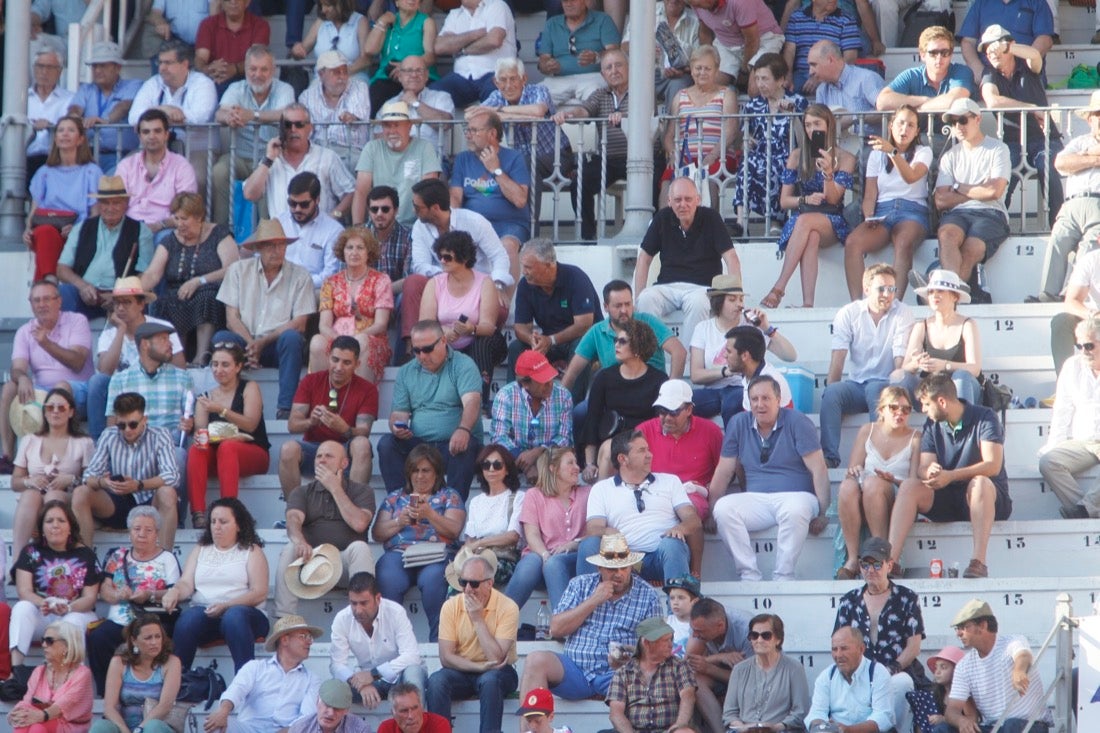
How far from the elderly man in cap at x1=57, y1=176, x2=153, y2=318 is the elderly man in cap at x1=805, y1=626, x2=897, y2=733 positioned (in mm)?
5368

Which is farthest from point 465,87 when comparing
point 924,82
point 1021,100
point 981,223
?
point 981,223

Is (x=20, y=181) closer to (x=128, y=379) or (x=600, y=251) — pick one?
(x=128, y=379)

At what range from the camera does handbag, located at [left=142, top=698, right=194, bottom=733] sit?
34.6 ft

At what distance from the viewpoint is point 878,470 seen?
1077 cm

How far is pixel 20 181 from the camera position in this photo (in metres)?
14.3

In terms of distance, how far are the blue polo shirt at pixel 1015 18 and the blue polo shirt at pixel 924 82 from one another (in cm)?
63

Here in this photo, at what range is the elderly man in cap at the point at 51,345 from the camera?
41.7ft

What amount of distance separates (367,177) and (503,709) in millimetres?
4168

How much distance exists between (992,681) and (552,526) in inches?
94.4

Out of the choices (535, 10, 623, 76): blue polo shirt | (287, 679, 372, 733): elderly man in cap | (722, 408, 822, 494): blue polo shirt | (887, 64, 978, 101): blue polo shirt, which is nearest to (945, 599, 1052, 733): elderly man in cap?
(722, 408, 822, 494): blue polo shirt

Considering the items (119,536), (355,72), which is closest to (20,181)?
(355,72)

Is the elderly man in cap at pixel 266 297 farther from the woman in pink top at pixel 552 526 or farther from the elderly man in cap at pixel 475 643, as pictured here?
the elderly man in cap at pixel 475 643

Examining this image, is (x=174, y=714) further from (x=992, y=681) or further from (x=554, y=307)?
(x=992, y=681)

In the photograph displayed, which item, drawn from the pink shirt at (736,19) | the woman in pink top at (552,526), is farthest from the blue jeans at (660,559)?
the pink shirt at (736,19)
